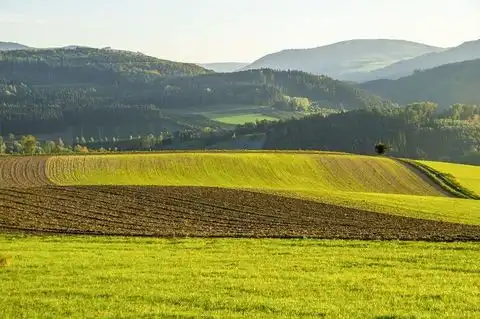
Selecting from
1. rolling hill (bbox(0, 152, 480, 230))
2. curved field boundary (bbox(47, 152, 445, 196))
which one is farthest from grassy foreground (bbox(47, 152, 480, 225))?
rolling hill (bbox(0, 152, 480, 230))

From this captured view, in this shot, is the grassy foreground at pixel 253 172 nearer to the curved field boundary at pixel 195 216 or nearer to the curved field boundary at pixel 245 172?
the curved field boundary at pixel 245 172

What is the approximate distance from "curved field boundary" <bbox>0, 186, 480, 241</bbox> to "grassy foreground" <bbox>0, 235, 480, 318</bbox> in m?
4.65

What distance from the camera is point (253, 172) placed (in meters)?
78.3

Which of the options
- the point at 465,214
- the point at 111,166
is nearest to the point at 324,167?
the point at 111,166

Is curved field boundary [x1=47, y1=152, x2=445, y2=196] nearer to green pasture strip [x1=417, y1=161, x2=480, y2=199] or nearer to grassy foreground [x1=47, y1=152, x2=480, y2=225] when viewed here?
grassy foreground [x1=47, y1=152, x2=480, y2=225]

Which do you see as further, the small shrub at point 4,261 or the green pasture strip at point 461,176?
the green pasture strip at point 461,176

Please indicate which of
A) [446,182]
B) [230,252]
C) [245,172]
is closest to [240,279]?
[230,252]

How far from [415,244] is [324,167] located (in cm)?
4913

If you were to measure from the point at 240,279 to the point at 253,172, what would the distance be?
2197 inches

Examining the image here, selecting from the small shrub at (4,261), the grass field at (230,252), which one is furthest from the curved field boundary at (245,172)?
the small shrub at (4,261)

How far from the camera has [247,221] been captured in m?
43.9

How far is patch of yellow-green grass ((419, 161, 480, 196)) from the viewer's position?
76.4m

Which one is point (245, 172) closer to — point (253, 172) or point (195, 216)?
point (253, 172)

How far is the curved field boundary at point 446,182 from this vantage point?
72194mm
